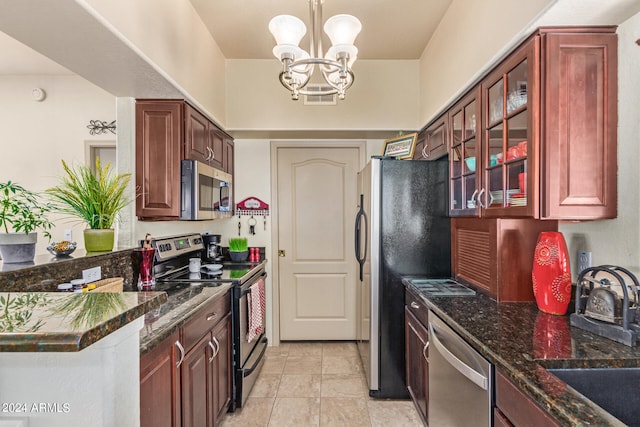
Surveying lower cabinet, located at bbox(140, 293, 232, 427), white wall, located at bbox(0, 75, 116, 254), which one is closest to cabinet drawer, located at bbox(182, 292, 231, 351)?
lower cabinet, located at bbox(140, 293, 232, 427)

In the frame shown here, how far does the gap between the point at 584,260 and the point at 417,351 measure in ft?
3.55

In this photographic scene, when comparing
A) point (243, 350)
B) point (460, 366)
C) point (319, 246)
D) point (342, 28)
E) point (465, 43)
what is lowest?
point (243, 350)

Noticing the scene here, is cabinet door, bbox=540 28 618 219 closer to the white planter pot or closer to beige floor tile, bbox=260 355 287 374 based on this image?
the white planter pot

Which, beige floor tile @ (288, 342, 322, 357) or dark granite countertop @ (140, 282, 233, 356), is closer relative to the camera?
dark granite countertop @ (140, 282, 233, 356)

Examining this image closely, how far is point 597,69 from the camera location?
1.41m

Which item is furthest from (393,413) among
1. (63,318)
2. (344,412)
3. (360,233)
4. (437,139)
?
(63,318)

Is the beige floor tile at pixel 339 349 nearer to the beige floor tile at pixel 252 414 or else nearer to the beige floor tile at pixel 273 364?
the beige floor tile at pixel 273 364

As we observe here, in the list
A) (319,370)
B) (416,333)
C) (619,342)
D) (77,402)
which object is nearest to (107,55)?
(77,402)

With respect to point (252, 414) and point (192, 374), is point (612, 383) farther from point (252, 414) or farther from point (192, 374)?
point (252, 414)

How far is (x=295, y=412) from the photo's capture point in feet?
7.63

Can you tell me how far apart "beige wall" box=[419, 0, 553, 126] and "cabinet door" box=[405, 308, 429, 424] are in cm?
153

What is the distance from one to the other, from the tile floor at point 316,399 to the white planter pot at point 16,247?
1.58 meters

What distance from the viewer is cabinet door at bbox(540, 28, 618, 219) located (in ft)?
4.54

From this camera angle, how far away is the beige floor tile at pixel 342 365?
292 centimetres
